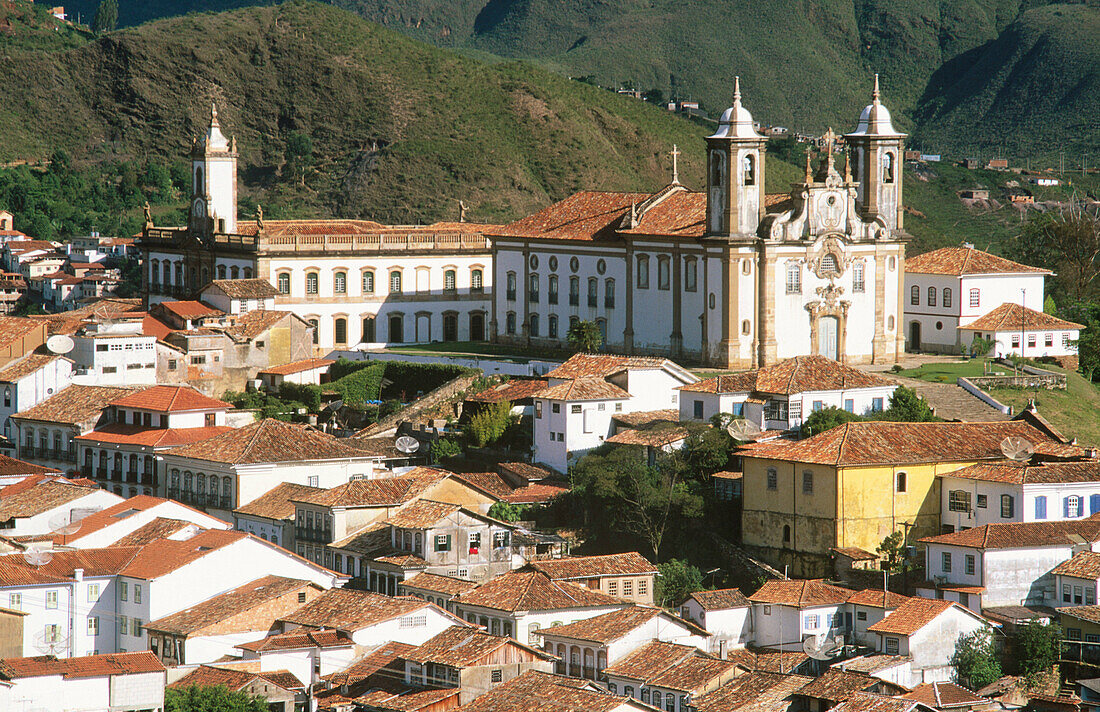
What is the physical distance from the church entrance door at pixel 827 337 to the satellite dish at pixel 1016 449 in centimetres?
1327

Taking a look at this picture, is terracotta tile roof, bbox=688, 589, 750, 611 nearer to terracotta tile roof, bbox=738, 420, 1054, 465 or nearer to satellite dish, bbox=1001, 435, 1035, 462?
terracotta tile roof, bbox=738, 420, 1054, 465

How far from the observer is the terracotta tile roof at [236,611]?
150ft

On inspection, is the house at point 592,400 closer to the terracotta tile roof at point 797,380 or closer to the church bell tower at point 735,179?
the terracotta tile roof at point 797,380

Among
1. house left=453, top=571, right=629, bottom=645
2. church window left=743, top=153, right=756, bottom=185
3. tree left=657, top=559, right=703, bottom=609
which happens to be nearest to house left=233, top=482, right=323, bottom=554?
house left=453, top=571, right=629, bottom=645

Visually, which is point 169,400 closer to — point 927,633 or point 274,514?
point 274,514

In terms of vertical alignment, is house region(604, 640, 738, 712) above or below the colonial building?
below

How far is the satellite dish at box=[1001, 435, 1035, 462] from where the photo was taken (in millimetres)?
51156

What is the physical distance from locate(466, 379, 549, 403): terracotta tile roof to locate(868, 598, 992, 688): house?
713 inches

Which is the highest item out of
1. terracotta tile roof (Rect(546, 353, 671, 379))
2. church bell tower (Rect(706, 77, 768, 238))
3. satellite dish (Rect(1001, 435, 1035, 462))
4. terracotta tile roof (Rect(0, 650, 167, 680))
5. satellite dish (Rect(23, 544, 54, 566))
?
church bell tower (Rect(706, 77, 768, 238))

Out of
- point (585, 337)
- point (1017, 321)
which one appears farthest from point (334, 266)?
point (1017, 321)

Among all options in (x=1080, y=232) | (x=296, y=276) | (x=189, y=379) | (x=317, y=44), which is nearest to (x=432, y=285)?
(x=296, y=276)

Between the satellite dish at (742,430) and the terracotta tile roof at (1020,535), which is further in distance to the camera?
the satellite dish at (742,430)

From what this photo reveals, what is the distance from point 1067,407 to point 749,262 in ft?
35.5

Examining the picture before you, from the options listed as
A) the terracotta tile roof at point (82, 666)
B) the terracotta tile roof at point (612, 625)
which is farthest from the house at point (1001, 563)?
the terracotta tile roof at point (82, 666)
